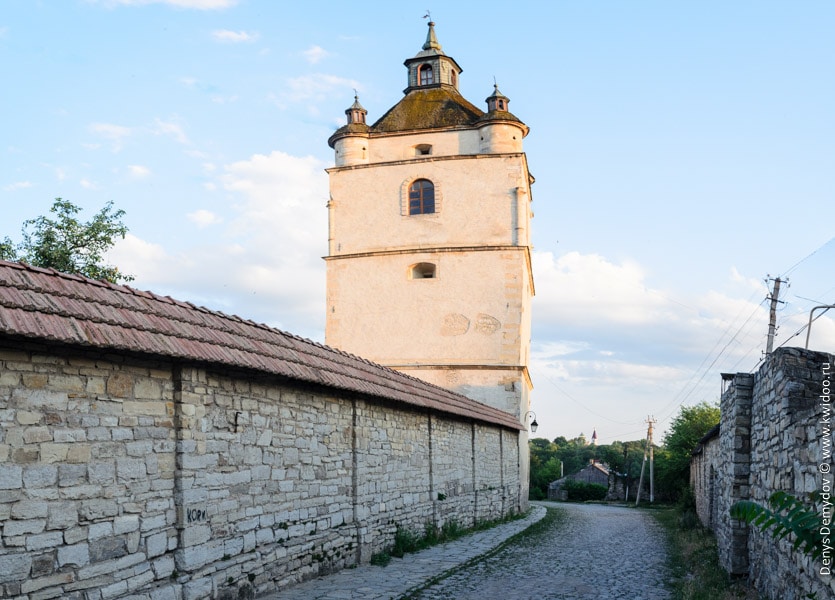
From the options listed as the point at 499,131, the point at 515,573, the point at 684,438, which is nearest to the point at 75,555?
the point at 515,573

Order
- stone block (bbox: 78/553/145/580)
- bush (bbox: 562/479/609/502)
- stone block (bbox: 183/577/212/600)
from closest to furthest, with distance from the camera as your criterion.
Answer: stone block (bbox: 78/553/145/580) < stone block (bbox: 183/577/212/600) < bush (bbox: 562/479/609/502)

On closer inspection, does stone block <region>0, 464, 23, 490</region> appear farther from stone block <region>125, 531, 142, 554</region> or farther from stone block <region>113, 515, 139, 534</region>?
stone block <region>125, 531, 142, 554</region>

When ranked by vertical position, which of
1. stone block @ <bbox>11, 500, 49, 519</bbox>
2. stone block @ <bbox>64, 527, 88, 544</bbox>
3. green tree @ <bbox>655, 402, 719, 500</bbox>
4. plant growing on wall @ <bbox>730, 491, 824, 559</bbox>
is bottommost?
green tree @ <bbox>655, 402, 719, 500</bbox>

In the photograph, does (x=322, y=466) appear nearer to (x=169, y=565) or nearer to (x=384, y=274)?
(x=169, y=565)

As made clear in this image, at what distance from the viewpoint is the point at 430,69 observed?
2702cm

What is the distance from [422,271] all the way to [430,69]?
24.8ft

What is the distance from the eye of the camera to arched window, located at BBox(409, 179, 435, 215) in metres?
24.5

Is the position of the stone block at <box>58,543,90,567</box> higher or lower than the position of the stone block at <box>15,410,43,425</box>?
lower

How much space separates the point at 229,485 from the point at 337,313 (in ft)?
57.2

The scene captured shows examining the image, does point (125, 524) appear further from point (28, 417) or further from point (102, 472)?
point (28, 417)

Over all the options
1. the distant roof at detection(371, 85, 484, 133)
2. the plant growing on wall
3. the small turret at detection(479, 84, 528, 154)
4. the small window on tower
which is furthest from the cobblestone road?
the distant roof at detection(371, 85, 484, 133)

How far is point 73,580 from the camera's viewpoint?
5.53m

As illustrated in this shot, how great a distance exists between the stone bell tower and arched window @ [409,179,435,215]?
32 millimetres

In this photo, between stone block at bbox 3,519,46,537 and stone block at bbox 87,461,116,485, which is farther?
stone block at bbox 87,461,116,485
